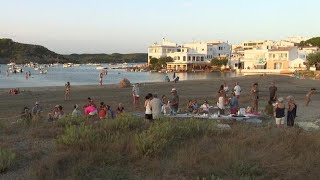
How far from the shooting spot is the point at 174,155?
8562mm

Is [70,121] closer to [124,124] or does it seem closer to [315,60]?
[124,124]

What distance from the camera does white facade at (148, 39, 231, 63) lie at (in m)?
123

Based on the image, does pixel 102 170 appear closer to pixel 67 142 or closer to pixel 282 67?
pixel 67 142

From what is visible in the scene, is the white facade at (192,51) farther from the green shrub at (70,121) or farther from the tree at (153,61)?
the green shrub at (70,121)

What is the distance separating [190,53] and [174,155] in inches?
4529

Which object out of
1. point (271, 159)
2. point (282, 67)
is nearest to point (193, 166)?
point (271, 159)

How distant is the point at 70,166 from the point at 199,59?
118475mm

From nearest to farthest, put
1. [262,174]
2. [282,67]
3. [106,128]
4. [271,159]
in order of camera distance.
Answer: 1. [262,174]
2. [271,159]
3. [106,128]
4. [282,67]

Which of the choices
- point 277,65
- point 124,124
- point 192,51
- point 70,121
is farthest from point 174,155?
point 192,51

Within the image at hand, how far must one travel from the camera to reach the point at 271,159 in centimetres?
840

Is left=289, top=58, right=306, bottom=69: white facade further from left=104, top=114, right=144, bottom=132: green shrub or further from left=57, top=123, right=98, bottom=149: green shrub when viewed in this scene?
left=57, top=123, right=98, bottom=149: green shrub

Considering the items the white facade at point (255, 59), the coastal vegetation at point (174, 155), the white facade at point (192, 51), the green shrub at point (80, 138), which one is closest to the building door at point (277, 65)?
the white facade at point (255, 59)

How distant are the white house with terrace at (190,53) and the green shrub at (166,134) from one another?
105582mm

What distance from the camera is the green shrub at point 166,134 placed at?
858 cm
